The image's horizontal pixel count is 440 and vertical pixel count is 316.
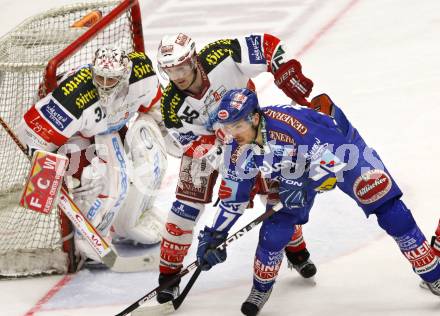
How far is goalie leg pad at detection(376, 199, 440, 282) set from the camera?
4.42 metres

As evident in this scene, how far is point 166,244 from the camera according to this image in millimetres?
5062

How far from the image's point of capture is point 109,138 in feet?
17.6

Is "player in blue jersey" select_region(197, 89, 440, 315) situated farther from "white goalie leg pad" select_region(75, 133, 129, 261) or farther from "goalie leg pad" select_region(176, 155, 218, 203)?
"white goalie leg pad" select_region(75, 133, 129, 261)

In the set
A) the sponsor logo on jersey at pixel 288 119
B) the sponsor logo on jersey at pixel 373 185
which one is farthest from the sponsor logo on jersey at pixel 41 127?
the sponsor logo on jersey at pixel 373 185

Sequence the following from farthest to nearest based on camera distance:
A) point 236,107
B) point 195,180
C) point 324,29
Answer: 1. point 324,29
2. point 195,180
3. point 236,107

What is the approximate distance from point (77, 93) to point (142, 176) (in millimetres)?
652

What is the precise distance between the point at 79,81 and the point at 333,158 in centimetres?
137

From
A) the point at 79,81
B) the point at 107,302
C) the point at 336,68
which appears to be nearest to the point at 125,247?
the point at 107,302

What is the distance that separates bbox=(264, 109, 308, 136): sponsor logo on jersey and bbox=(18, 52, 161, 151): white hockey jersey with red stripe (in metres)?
1.03

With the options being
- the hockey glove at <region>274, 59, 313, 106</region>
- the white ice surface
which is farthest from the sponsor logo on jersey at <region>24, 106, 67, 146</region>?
the hockey glove at <region>274, 59, 313, 106</region>

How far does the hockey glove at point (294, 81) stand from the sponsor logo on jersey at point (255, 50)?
0.11 m

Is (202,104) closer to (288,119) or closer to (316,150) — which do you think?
(288,119)

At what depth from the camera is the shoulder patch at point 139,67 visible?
17.3 feet

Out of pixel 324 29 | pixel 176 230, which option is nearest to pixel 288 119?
pixel 176 230
